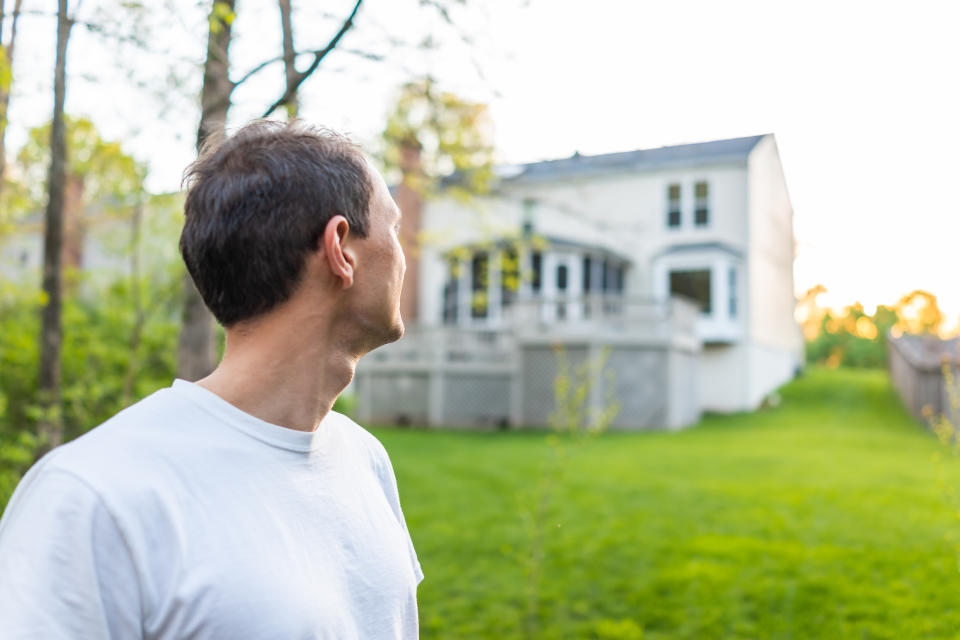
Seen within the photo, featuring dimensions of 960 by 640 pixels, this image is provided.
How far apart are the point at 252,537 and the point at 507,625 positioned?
5017 millimetres

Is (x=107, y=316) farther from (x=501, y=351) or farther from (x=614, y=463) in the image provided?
(x=501, y=351)

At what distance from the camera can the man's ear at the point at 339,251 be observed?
4.53 feet

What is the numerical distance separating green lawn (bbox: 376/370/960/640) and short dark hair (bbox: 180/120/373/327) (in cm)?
238

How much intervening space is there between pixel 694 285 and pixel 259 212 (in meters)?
23.1

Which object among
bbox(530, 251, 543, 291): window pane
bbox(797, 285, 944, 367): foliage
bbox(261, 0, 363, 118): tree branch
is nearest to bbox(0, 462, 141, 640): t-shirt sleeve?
bbox(261, 0, 363, 118): tree branch

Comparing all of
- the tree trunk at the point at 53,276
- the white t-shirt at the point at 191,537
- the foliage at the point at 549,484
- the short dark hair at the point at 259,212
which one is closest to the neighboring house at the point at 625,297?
the foliage at the point at 549,484

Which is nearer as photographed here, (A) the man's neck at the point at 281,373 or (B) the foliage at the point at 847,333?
(A) the man's neck at the point at 281,373

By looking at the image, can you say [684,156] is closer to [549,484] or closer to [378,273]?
[549,484]

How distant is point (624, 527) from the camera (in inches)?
318

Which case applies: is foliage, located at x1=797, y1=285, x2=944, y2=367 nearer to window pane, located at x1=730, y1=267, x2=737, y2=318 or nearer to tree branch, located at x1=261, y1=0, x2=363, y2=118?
window pane, located at x1=730, y1=267, x2=737, y2=318

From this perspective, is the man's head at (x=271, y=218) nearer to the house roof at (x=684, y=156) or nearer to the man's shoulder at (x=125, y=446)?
the man's shoulder at (x=125, y=446)

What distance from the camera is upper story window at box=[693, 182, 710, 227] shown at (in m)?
23.2

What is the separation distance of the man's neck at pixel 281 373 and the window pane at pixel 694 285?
22.6 m

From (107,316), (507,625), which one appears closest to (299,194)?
(507,625)
